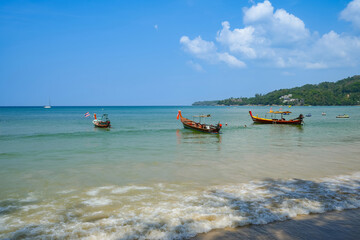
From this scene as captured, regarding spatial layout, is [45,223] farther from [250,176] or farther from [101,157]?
[101,157]

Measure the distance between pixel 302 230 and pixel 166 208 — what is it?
3697 millimetres

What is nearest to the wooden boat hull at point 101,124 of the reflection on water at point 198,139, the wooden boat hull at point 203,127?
the wooden boat hull at point 203,127

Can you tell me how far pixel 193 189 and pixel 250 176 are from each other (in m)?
3.20

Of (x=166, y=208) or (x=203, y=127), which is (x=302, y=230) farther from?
(x=203, y=127)

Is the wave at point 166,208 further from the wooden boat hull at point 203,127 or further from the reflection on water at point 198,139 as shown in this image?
the wooden boat hull at point 203,127

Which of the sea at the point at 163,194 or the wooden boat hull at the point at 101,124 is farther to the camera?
the wooden boat hull at the point at 101,124

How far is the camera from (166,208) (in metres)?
7.39

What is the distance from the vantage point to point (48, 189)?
9578mm

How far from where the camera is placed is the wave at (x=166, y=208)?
6.02 meters

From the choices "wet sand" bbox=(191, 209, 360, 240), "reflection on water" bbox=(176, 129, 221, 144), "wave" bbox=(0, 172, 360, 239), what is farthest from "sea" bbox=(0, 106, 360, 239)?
"reflection on water" bbox=(176, 129, 221, 144)

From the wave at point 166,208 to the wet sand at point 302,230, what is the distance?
10.3 inches

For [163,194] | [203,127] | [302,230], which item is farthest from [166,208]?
[203,127]

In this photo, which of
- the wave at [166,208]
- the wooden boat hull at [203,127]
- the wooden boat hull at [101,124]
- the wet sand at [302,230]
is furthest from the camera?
the wooden boat hull at [101,124]

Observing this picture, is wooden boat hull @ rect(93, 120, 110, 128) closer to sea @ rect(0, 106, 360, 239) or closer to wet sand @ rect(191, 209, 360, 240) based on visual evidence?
sea @ rect(0, 106, 360, 239)
